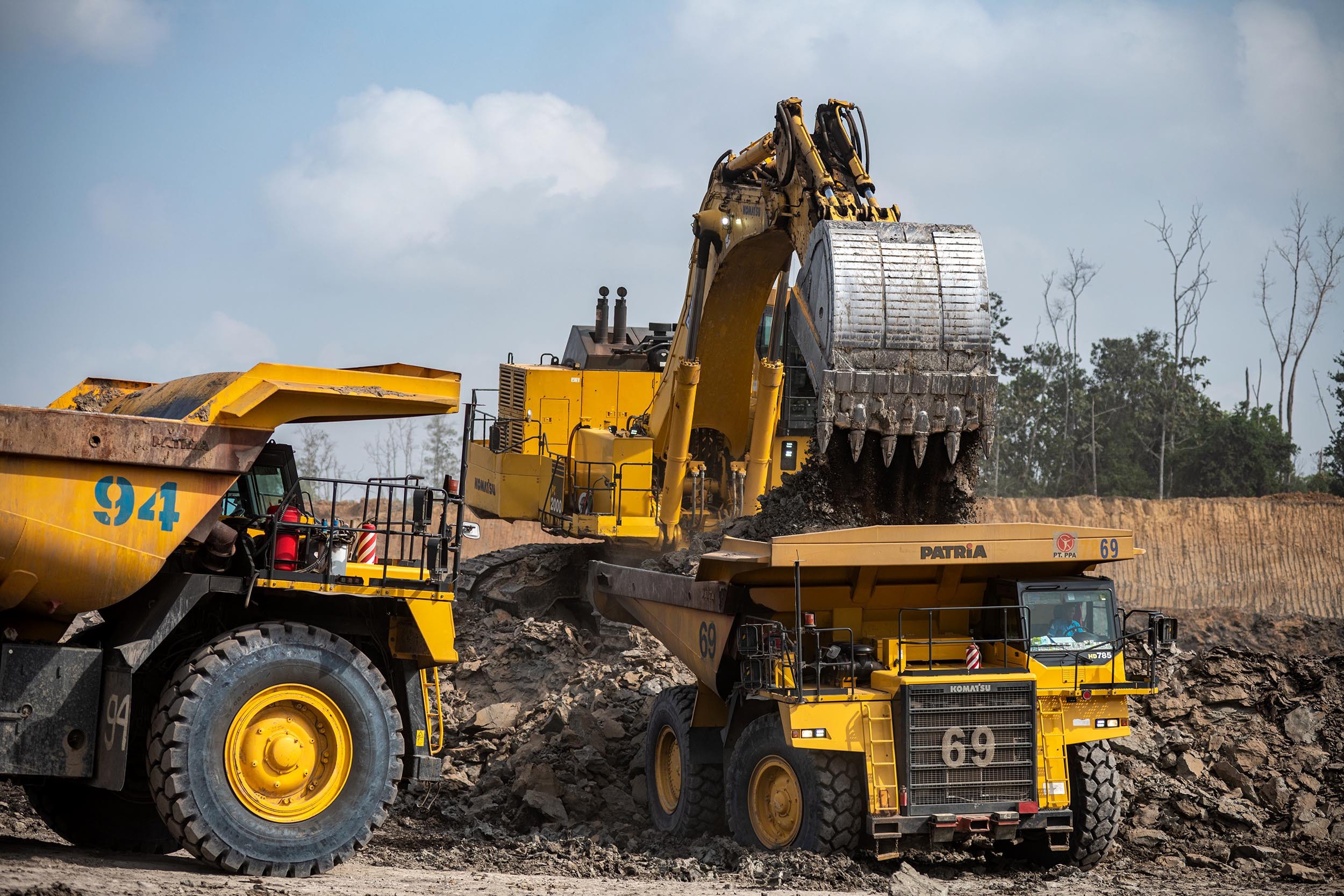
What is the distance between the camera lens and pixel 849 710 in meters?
8.16

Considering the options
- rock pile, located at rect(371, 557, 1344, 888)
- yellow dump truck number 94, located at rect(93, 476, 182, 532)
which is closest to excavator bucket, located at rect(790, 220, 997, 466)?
rock pile, located at rect(371, 557, 1344, 888)

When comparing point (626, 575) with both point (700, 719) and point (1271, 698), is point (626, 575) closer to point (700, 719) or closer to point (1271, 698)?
point (700, 719)

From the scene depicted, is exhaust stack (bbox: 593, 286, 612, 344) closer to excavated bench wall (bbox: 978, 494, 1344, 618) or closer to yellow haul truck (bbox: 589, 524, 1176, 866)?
yellow haul truck (bbox: 589, 524, 1176, 866)

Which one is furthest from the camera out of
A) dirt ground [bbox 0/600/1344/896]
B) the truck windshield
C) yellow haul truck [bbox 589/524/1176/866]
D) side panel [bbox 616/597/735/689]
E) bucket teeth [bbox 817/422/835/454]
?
bucket teeth [bbox 817/422/835/454]

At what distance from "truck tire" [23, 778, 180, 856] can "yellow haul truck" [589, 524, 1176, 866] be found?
3612 mm

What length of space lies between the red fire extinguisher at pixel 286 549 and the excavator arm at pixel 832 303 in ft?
13.0

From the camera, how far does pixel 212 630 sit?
7.72m

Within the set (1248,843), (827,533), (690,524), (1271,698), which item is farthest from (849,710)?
(690,524)

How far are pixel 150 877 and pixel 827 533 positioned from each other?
4321mm

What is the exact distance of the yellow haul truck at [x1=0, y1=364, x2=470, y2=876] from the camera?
6.83 meters

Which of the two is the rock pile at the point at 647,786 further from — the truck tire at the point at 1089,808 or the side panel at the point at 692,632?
the side panel at the point at 692,632

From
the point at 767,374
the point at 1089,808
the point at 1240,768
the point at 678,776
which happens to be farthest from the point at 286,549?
the point at 1240,768

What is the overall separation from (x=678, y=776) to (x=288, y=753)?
354 centimetres

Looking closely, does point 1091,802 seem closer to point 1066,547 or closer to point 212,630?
point 1066,547
